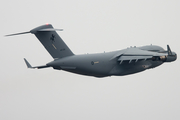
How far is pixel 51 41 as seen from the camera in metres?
22.9

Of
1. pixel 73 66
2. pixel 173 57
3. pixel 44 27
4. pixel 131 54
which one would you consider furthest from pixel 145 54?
pixel 44 27

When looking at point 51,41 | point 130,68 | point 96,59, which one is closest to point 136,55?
point 130,68

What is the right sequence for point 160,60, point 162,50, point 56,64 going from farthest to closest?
1. point 162,50
2. point 160,60
3. point 56,64

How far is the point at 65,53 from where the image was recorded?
912 inches

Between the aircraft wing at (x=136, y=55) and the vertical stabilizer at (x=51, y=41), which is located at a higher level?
the vertical stabilizer at (x=51, y=41)

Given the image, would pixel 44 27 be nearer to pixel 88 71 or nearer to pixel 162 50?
pixel 88 71

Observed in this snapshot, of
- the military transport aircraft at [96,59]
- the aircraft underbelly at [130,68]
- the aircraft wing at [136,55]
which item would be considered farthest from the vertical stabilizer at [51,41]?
the aircraft wing at [136,55]

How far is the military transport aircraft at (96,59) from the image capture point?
2283cm

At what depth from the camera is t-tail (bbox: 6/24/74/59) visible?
894 inches

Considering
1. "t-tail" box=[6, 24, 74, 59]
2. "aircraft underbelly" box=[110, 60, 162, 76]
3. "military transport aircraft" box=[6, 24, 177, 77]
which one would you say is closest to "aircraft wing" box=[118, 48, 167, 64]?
"military transport aircraft" box=[6, 24, 177, 77]

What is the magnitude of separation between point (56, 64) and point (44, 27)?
7.37 ft

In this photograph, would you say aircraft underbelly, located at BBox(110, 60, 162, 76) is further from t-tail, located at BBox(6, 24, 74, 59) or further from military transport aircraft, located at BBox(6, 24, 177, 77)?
t-tail, located at BBox(6, 24, 74, 59)

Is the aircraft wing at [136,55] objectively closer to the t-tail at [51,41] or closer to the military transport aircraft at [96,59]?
the military transport aircraft at [96,59]

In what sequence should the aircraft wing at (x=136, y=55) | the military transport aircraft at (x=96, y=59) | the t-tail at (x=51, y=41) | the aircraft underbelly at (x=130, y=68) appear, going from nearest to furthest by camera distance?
the t-tail at (x=51, y=41)
the military transport aircraft at (x=96, y=59)
the aircraft wing at (x=136, y=55)
the aircraft underbelly at (x=130, y=68)
